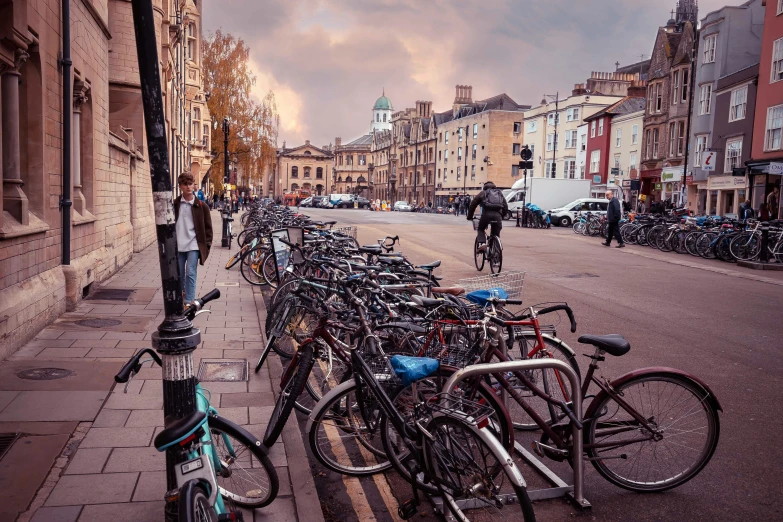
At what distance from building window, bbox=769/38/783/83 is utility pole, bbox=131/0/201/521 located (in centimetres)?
3260

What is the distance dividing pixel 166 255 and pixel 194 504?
1140 mm

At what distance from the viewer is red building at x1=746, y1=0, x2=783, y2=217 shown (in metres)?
29.2

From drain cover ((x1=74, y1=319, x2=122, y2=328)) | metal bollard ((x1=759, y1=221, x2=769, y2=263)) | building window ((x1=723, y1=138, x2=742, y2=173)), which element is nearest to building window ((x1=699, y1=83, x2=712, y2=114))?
building window ((x1=723, y1=138, x2=742, y2=173))

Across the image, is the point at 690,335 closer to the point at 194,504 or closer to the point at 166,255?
the point at 166,255

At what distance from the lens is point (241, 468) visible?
147 inches

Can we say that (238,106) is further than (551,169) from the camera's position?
No

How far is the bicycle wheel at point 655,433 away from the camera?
4.05 meters

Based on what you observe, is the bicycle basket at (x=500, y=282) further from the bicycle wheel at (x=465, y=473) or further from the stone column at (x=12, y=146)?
the stone column at (x=12, y=146)

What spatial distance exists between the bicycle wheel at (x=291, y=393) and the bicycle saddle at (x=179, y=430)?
1.50m

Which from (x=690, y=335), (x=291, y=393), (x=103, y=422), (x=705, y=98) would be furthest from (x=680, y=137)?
(x=103, y=422)

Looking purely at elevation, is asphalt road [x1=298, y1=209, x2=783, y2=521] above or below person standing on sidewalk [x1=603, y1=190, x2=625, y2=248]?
below

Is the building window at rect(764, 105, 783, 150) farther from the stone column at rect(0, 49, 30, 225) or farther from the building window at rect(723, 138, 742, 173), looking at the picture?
the stone column at rect(0, 49, 30, 225)

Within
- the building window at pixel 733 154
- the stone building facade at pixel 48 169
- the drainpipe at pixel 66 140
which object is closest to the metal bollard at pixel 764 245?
the stone building facade at pixel 48 169

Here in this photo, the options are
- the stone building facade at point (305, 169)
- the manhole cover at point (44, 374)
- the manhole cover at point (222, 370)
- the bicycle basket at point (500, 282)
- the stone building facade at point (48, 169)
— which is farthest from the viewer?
the stone building facade at point (305, 169)
